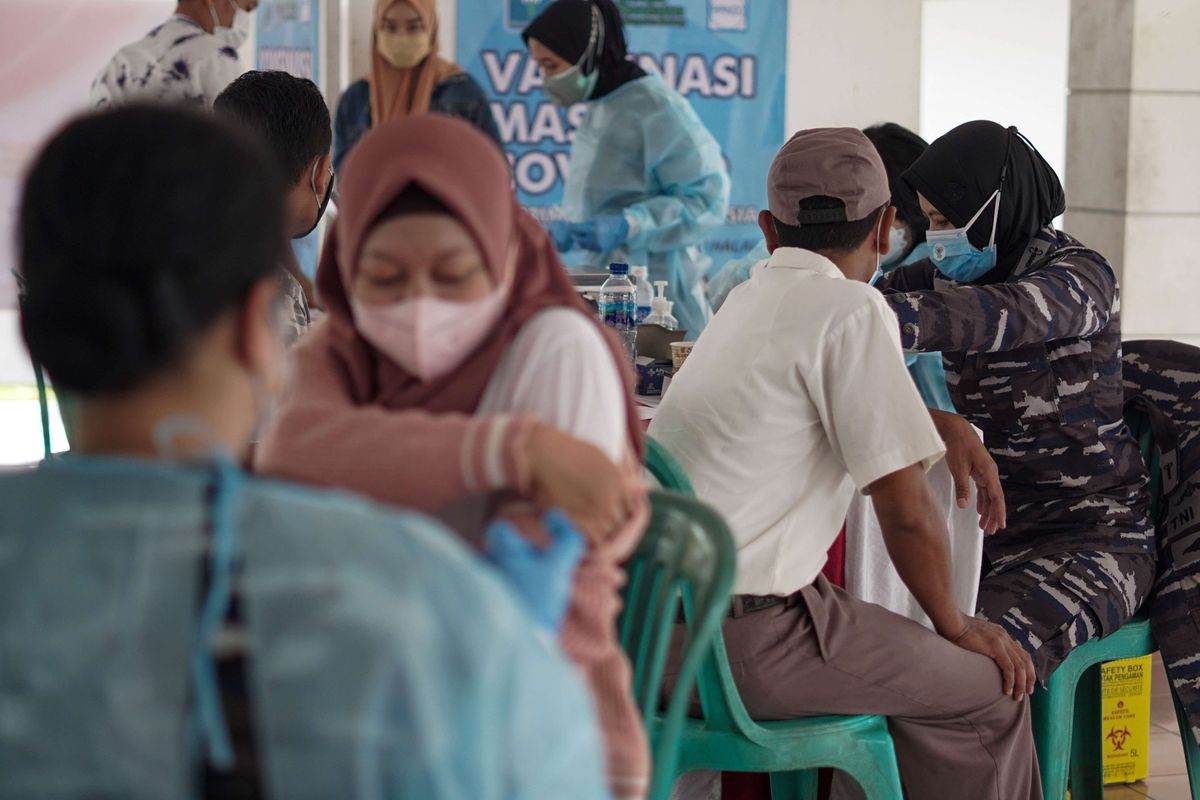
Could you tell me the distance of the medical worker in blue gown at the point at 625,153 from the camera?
4.59m

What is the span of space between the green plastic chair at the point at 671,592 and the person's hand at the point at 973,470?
3.41 ft

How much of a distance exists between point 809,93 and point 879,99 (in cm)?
37

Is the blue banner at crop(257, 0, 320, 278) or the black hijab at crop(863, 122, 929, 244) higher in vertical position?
the blue banner at crop(257, 0, 320, 278)

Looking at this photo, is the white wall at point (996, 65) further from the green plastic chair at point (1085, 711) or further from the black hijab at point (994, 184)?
the green plastic chair at point (1085, 711)

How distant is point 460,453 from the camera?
1.14 meters

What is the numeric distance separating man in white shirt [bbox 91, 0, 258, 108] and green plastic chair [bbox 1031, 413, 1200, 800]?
2243mm

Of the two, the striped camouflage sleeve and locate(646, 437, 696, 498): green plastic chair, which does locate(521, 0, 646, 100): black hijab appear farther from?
locate(646, 437, 696, 498): green plastic chair

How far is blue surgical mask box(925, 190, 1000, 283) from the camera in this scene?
2.66 metres

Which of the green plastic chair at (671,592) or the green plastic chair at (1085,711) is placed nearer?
the green plastic chair at (671,592)

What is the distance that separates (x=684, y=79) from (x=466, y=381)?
5311 mm

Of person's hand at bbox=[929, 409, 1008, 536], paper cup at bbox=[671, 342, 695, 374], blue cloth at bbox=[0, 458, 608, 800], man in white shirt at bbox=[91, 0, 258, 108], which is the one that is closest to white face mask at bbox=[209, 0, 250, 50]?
man in white shirt at bbox=[91, 0, 258, 108]

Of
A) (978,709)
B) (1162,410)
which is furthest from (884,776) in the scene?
(1162,410)

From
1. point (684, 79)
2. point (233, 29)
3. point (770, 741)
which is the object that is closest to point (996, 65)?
point (684, 79)

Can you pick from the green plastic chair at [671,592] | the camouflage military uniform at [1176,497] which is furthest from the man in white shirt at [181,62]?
the green plastic chair at [671,592]
